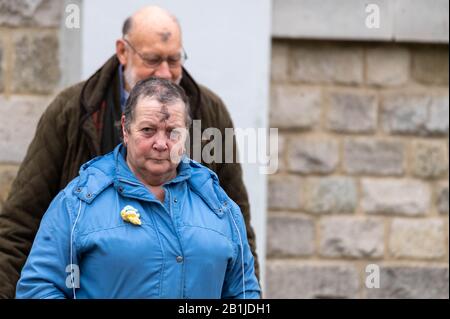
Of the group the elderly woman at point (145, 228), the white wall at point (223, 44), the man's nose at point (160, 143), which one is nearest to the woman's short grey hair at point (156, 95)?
the elderly woman at point (145, 228)

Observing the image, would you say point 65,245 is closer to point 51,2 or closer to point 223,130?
point 223,130

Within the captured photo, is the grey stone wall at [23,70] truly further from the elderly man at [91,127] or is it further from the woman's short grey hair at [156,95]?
the woman's short grey hair at [156,95]

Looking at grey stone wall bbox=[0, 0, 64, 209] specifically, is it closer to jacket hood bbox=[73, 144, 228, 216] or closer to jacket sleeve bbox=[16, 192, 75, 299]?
jacket hood bbox=[73, 144, 228, 216]

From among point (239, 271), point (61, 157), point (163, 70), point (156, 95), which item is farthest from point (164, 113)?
point (61, 157)

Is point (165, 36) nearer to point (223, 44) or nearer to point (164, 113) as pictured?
point (164, 113)

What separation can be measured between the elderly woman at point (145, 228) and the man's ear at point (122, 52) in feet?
2.51

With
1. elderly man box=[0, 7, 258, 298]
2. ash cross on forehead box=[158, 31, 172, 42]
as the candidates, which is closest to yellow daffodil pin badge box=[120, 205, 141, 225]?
elderly man box=[0, 7, 258, 298]

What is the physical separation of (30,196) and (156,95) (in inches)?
35.0

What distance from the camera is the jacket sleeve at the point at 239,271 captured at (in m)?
3.29

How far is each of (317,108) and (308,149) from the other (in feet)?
0.73

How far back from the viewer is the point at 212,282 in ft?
10.5

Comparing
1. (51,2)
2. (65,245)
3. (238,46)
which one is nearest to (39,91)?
(51,2)

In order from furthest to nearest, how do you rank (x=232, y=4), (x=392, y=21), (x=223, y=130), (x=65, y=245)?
(x=392, y=21) < (x=232, y=4) < (x=223, y=130) < (x=65, y=245)

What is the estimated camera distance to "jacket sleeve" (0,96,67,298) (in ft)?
12.6
